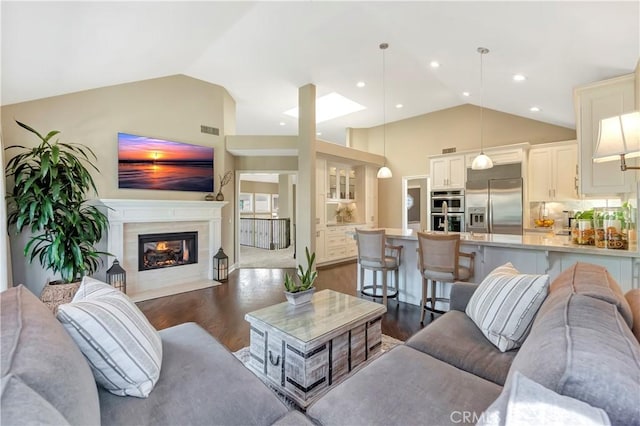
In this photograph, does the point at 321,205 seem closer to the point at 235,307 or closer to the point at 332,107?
the point at 332,107

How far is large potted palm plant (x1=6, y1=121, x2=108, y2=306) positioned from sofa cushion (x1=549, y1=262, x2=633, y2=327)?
171 inches

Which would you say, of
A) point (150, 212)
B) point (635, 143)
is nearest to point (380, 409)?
point (635, 143)

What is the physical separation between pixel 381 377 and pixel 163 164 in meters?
4.58

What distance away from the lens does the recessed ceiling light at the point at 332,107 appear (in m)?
6.12

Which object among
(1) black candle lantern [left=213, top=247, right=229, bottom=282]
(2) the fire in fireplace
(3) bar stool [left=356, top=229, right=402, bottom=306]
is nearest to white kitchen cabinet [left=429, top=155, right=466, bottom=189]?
(3) bar stool [left=356, top=229, right=402, bottom=306]

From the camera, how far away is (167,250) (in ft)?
15.3

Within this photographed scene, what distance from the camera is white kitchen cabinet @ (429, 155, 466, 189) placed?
600 cm

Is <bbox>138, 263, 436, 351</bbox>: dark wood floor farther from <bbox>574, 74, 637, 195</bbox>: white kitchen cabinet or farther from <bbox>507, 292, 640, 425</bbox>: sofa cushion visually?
<bbox>574, 74, 637, 195</bbox>: white kitchen cabinet

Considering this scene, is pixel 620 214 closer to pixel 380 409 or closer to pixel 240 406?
pixel 380 409

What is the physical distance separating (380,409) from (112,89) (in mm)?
5112

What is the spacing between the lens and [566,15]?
2340 millimetres

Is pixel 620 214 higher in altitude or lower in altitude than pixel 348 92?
lower

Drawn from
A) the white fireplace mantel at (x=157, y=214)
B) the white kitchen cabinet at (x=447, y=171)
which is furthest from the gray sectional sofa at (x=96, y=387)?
the white kitchen cabinet at (x=447, y=171)

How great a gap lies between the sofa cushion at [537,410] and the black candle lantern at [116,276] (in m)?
4.49
